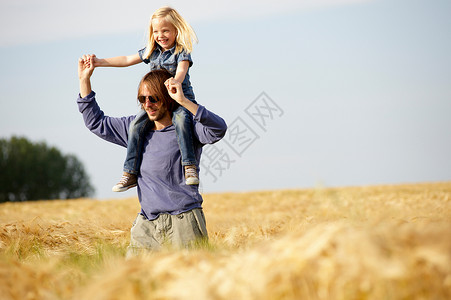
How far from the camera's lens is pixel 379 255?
1.79 metres

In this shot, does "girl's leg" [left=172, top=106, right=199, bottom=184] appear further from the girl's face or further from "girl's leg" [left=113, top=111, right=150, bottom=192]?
the girl's face

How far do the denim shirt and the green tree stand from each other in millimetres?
40644

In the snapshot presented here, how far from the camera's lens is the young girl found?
4.87 meters

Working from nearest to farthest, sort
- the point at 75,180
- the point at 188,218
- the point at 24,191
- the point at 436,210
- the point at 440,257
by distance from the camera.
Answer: the point at 440,257 → the point at 188,218 → the point at 436,210 → the point at 24,191 → the point at 75,180

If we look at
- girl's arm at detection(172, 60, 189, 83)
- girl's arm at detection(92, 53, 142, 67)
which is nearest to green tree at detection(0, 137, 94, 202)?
girl's arm at detection(92, 53, 142, 67)

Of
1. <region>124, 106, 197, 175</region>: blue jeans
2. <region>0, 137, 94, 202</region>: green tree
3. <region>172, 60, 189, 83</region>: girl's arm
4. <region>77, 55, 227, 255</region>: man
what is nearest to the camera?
<region>77, 55, 227, 255</region>: man

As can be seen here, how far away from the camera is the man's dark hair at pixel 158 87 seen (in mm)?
4938

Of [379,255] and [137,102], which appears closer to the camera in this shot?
[379,255]

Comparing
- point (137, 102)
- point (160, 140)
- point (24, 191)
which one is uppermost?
point (137, 102)

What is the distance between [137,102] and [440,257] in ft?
13.0

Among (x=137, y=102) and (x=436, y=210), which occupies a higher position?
(x=137, y=102)

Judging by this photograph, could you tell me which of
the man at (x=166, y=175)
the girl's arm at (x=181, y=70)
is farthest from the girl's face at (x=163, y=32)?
the man at (x=166, y=175)

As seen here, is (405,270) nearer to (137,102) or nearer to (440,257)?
(440,257)

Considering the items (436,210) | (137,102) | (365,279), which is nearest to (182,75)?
(137,102)
